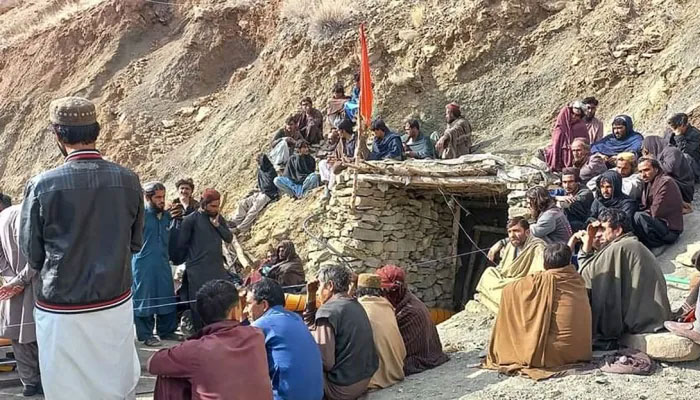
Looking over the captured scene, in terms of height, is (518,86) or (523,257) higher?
(518,86)

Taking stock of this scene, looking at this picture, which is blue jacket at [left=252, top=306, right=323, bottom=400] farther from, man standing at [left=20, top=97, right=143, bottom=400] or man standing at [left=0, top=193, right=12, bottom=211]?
man standing at [left=0, top=193, right=12, bottom=211]

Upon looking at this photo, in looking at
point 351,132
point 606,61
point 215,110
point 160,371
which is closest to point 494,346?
point 160,371

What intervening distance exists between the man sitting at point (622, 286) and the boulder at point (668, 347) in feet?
0.32

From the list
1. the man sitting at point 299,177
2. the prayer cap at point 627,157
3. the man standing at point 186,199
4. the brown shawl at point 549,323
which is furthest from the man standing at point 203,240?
the man sitting at point 299,177

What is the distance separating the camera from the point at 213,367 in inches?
126

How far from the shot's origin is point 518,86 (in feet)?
40.3

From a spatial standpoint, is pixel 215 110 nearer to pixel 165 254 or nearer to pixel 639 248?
pixel 165 254

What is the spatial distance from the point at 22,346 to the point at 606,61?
32.0 feet

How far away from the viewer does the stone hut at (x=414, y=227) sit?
30.8 feet

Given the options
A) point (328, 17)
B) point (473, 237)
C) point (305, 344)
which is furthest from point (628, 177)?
point (328, 17)

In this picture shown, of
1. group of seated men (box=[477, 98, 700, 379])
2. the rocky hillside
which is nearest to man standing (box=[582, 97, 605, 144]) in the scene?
group of seated men (box=[477, 98, 700, 379])

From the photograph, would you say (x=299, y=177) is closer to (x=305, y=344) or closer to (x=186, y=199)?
(x=186, y=199)

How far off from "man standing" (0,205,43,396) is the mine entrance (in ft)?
20.8

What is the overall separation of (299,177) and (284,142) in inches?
32.4
